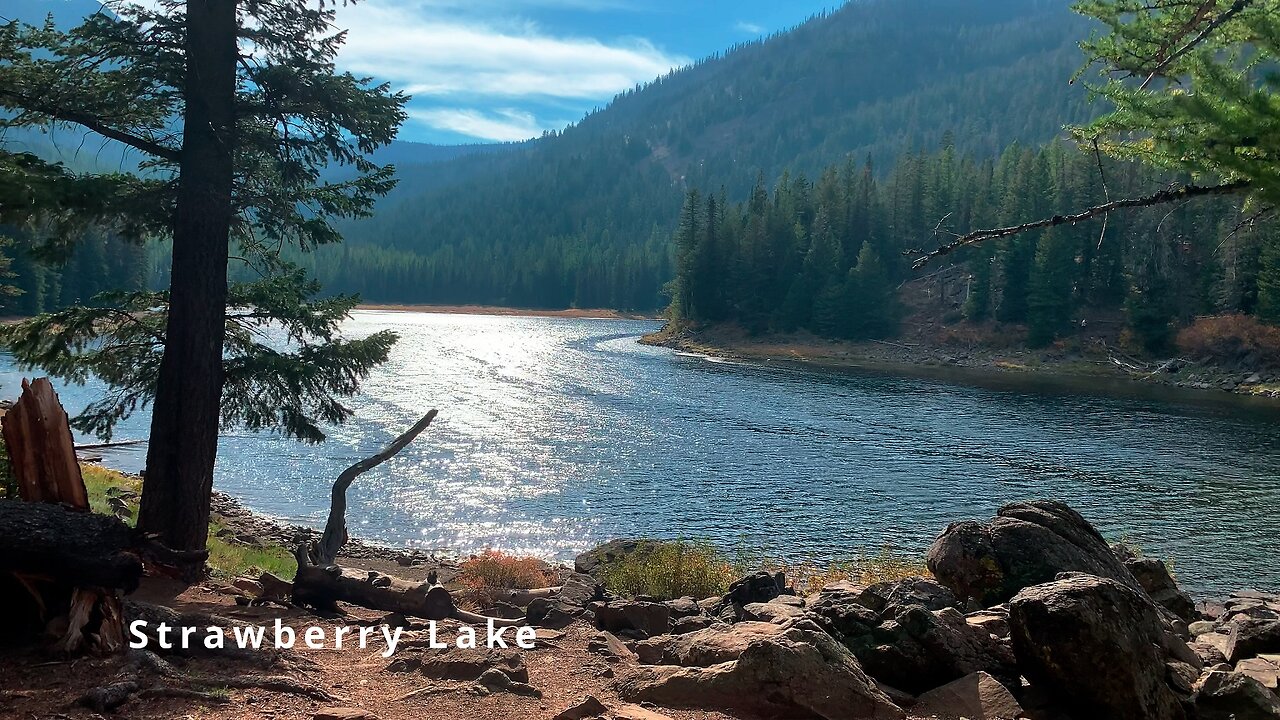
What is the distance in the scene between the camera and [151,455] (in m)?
11.5

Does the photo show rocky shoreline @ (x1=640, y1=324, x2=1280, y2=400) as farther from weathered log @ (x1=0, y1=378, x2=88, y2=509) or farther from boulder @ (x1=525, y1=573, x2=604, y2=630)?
weathered log @ (x1=0, y1=378, x2=88, y2=509)

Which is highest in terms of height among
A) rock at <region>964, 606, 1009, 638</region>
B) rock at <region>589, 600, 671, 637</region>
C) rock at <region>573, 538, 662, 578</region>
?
rock at <region>964, 606, 1009, 638</region>

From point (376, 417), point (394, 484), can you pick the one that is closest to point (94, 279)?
point (376, 417)

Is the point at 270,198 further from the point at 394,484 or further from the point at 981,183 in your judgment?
the point at 981,183

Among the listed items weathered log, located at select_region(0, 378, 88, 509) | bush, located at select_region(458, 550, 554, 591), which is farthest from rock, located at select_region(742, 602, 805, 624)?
bush, located at select_region(458, 550, 554, 591)

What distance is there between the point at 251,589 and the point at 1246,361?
78097 mm

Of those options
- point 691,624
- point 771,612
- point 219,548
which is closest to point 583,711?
point 771,612

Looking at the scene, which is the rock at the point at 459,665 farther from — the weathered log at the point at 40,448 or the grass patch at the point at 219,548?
the grass patch at the point at 219,548

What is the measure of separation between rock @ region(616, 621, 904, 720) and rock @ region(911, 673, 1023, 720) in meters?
0.53

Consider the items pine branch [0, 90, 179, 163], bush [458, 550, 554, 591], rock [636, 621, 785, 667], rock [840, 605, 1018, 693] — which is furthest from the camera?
bush [458, 550, 554, 591]

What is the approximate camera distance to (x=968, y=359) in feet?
277

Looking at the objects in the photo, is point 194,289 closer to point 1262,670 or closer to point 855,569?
point 1262,670

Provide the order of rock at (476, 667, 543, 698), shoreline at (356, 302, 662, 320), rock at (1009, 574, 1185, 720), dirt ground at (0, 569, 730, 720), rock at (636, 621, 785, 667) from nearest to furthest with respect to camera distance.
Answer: dirt ground at (0, 569, 730, 720), rock at (1009, 574, 1185, 720), rock at (476, 667, 543, 698), rock at (636, 621, 785, 667), shoreline at (356, 302, 662, 320)

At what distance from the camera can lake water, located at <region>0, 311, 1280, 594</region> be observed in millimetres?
26703
